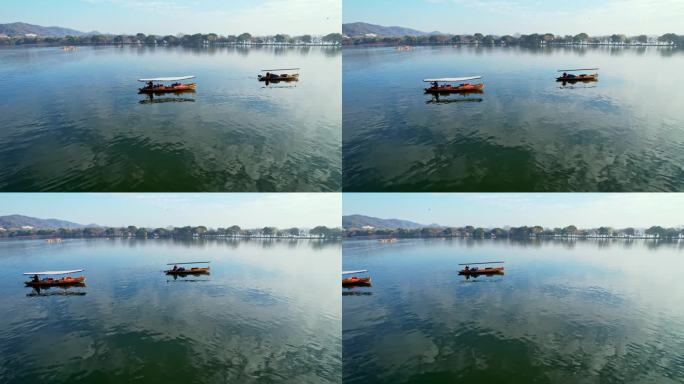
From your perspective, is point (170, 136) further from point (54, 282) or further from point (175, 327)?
point (54, 282)

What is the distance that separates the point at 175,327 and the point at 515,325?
1827 centimetres

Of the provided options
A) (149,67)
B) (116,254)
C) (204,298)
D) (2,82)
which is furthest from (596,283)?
(2,82)

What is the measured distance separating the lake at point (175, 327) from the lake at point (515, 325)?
237cm

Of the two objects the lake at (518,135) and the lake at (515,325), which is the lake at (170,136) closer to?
the lake at (518,135)

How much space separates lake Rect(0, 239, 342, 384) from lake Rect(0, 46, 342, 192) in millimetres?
7434

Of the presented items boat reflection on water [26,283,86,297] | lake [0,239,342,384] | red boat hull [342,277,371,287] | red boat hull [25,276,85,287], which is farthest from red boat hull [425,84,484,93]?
boat reflection on water [26,283,86,297]

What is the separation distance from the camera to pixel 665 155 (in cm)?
2153

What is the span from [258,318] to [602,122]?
23832 mm

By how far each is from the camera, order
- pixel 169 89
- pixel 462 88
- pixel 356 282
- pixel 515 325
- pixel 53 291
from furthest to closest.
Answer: pixel 356 282
pixel 53 291
pixel 169 89
pixel 515 325
pixel 462 88

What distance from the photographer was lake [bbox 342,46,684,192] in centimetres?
2011

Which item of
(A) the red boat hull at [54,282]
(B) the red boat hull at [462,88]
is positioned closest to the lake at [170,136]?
(B) the red boat hull at [462,88]

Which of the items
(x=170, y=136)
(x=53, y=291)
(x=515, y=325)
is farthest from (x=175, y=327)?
(x=515, y=325)

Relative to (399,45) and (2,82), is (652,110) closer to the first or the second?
(399,45)

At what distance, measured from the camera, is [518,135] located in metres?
23.4
